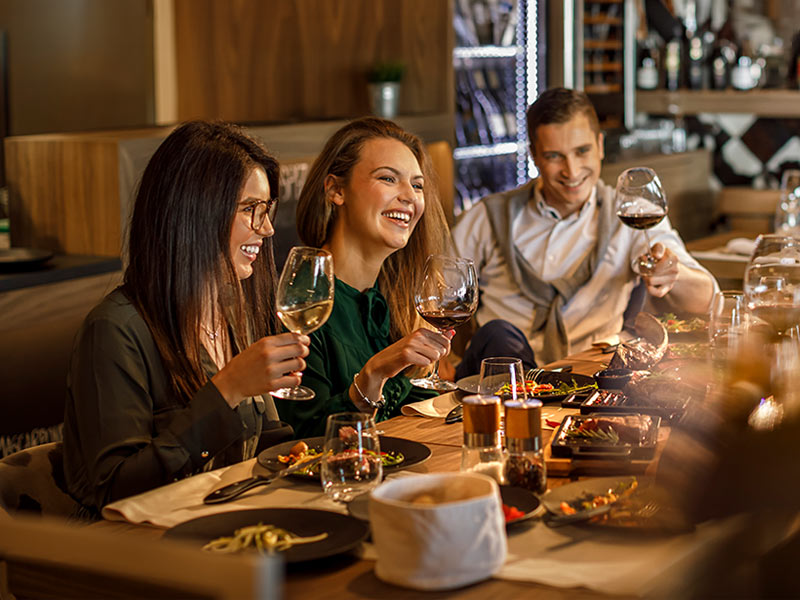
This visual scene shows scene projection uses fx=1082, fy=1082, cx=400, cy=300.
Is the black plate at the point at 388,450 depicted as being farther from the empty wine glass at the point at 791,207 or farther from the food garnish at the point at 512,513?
the empty wine glass at the point at 791,207

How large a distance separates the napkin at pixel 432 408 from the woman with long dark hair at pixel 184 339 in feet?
0.86

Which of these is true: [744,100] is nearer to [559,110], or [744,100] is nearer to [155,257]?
[559,110]

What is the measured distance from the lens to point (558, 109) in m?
3.33

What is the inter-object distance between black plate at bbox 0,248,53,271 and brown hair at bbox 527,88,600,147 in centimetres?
159

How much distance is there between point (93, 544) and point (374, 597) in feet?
1.12

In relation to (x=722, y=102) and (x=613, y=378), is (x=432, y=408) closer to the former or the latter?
(x=613, y=378)

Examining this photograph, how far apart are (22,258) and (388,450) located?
199cm

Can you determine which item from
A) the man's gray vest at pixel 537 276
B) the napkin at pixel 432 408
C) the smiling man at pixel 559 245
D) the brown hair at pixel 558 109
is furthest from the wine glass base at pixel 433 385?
the brown hair at pixel 558 109

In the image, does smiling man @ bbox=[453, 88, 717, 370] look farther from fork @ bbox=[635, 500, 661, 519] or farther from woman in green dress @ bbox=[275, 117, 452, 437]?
fork @ bbox=[635, 500, 661, 519]

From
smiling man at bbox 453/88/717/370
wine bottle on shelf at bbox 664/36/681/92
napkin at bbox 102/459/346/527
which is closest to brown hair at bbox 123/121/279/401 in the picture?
napkin at bbox 102/459/346/527

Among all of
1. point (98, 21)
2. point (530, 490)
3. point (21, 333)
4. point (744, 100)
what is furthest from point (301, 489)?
point (744, 100)

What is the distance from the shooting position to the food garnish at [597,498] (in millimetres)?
1443

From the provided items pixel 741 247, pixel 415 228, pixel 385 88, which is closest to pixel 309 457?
pixel 415 228

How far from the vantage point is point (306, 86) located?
5.44m
